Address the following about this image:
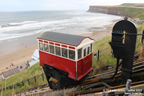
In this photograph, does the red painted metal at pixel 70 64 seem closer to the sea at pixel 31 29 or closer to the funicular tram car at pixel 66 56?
the funicular tram car at pixel 66 56

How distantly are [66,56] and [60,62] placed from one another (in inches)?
27.8

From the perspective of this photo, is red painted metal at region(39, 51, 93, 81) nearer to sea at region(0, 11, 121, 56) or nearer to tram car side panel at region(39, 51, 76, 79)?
tram car side panel at region(39, 51, 76, 79)

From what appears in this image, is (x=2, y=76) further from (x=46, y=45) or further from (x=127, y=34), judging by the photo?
(x=127, y=34)

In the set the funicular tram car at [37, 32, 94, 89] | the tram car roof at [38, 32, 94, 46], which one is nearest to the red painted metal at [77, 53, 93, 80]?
the funicular tram car at [37, 32, 94, 89]

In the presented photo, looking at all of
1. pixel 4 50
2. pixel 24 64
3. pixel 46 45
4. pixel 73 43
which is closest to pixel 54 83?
pixel 46 45

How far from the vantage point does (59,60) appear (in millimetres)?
7418

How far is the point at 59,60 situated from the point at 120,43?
3912 millimetres

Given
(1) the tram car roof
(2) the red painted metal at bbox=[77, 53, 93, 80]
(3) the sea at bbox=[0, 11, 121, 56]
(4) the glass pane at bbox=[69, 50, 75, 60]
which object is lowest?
(3) the sea at bbox=[0, 11, 121, 56]

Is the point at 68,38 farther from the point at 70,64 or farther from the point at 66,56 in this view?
the point at 70,64

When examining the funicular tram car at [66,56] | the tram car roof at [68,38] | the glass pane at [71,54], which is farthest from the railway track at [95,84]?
the tram car roof at [68,38]

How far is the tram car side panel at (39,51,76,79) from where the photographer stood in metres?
6.84

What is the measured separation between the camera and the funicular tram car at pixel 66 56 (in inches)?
263

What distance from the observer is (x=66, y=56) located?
6.96m

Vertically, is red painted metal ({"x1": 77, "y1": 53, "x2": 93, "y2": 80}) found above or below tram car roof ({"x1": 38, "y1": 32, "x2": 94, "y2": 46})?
below
